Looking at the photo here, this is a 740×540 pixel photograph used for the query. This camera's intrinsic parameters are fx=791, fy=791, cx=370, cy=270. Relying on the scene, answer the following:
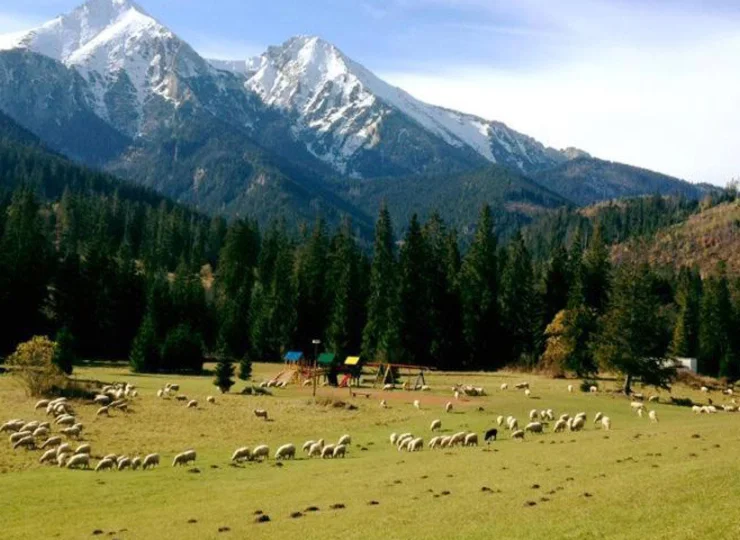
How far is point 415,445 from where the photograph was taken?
3888 cm

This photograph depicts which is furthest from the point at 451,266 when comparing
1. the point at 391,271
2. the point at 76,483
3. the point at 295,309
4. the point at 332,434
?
the point at 76,483

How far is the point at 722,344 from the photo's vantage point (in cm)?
11675

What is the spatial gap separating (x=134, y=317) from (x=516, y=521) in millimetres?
95565

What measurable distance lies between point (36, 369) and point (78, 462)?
2400cm

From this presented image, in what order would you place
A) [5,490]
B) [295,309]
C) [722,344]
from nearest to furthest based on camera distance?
[5,490]
[295,309]
[722,344]

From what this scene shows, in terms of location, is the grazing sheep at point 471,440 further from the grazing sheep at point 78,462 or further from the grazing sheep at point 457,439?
the grazing sheep at point 78,462

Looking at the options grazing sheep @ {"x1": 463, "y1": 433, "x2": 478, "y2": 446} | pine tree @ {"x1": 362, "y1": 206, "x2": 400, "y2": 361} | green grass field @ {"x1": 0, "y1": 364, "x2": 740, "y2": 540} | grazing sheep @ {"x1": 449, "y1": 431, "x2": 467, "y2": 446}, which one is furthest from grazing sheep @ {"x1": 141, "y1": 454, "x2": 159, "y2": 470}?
pine tree @ {"x1": 362, "y1": 206, "x2": 400, "y2": 361}

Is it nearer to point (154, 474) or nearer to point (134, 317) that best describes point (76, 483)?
point (154, 474)

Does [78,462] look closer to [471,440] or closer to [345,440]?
[345,440]

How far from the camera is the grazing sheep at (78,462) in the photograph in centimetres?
3300

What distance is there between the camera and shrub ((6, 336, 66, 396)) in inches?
2152

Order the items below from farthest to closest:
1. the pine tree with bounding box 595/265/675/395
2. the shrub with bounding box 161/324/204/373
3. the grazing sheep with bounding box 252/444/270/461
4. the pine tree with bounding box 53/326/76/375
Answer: the shrub with bounding box 161/324/204/373 < the pine tree with bounding box 595/265/675/395 < the pine tree with bounding box 53/326/76/375 < the grazing sheep with bounding box 252/444/270/461

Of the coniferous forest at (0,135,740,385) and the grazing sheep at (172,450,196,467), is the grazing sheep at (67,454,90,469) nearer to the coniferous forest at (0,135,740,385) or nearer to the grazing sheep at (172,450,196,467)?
the grazing sheep at (172,450,196,467)

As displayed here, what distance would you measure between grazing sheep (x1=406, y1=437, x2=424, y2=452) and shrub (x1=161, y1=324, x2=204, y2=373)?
2097 inches
